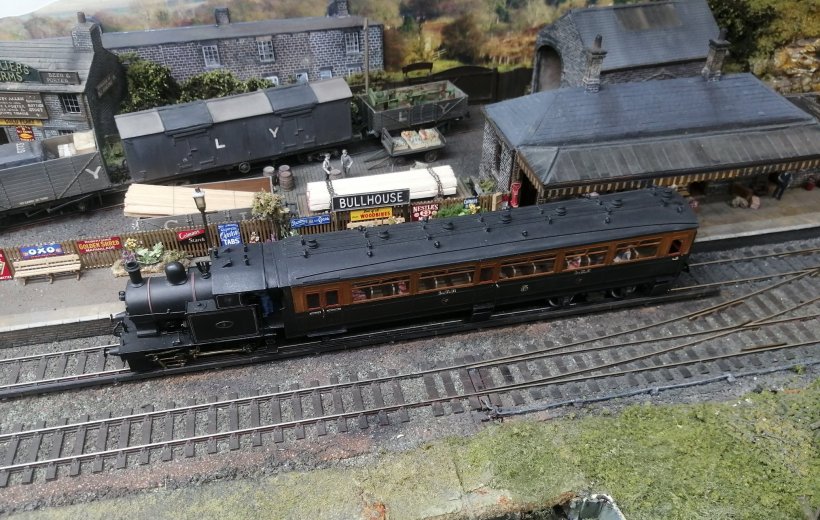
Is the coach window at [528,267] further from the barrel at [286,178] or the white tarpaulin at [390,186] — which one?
the barrel at [286,178]

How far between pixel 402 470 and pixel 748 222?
687 inches

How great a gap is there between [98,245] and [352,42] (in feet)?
54.5

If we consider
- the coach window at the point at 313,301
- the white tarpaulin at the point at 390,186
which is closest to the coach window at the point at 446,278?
the coach window at the point at 313,301

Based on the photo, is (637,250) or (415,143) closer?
(637,250)

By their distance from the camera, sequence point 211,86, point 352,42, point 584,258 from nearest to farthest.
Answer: point 584,258, point 211,86, point 352,42

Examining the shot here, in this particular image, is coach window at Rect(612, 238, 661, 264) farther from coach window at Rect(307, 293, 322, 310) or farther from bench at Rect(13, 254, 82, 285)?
bench at Rect(13, 254, 82, 285)

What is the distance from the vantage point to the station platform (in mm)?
19062

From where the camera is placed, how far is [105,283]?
67.8ft

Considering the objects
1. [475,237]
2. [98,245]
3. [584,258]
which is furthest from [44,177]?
[584,258]

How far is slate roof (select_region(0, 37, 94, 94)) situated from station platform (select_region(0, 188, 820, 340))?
928cm

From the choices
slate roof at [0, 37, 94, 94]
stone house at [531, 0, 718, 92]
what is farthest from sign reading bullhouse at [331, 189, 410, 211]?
slate roof at [0, 37, 94, 94]

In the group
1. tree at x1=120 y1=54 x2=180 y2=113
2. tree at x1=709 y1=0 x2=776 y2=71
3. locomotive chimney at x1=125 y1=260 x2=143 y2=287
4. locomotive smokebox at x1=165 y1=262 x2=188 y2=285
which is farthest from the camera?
tree at x1=120 y1=54 x2=180 y2=113

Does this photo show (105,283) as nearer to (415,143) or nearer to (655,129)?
(415,143)

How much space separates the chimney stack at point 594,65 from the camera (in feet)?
69.7
